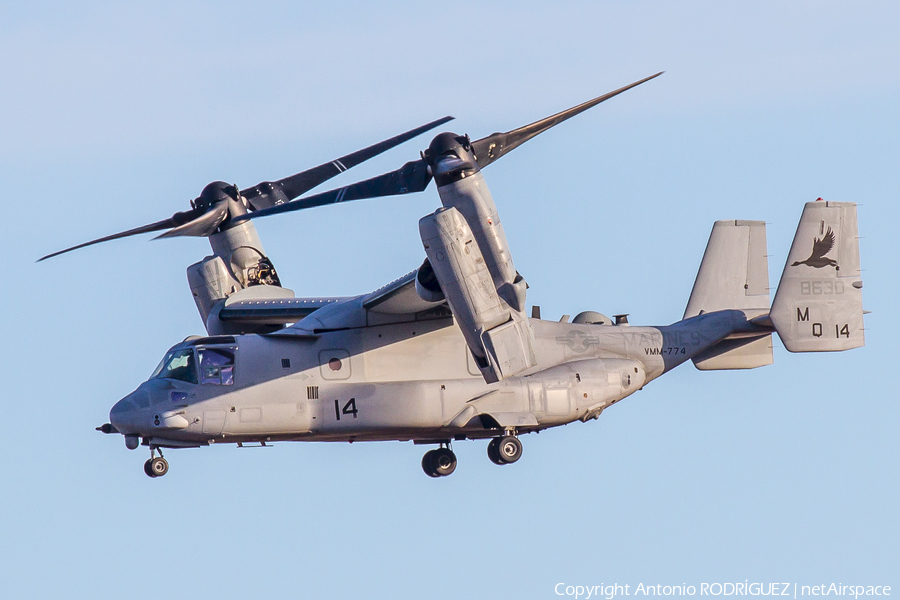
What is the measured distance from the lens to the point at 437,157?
21.9 meters

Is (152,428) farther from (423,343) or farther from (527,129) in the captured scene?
(527,129)

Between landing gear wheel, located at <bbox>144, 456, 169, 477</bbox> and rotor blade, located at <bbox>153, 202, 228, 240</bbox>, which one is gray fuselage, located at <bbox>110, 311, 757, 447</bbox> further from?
rotor blade, located at <bbox>153, 202, 228, 240</bbox>

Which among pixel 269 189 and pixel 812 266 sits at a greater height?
pixel 269 189

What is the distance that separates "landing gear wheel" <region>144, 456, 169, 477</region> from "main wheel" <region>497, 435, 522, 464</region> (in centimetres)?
568

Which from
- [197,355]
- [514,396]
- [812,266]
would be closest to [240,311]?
[197,355]

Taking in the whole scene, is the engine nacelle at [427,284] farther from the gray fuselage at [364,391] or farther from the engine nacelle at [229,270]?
the engine nacelle at [229,270]

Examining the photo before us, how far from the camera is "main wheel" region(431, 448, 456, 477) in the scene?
25031mm

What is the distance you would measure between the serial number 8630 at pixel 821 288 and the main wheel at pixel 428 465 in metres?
7.34

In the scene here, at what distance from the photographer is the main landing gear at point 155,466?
2273cm

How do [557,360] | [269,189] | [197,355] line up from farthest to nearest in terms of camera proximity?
[269,189] < [557,360] < [197,355]

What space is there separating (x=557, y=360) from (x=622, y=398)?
57.6 inches

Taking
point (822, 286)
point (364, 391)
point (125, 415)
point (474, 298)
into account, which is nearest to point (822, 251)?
point (822, 286)

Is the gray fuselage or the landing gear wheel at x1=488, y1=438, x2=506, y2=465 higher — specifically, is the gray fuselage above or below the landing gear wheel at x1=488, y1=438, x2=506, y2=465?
above

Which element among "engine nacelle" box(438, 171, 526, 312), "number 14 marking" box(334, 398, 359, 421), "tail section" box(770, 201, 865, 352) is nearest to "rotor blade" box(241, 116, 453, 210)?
"number 14 marking" box(334, 398, 359, 421)
